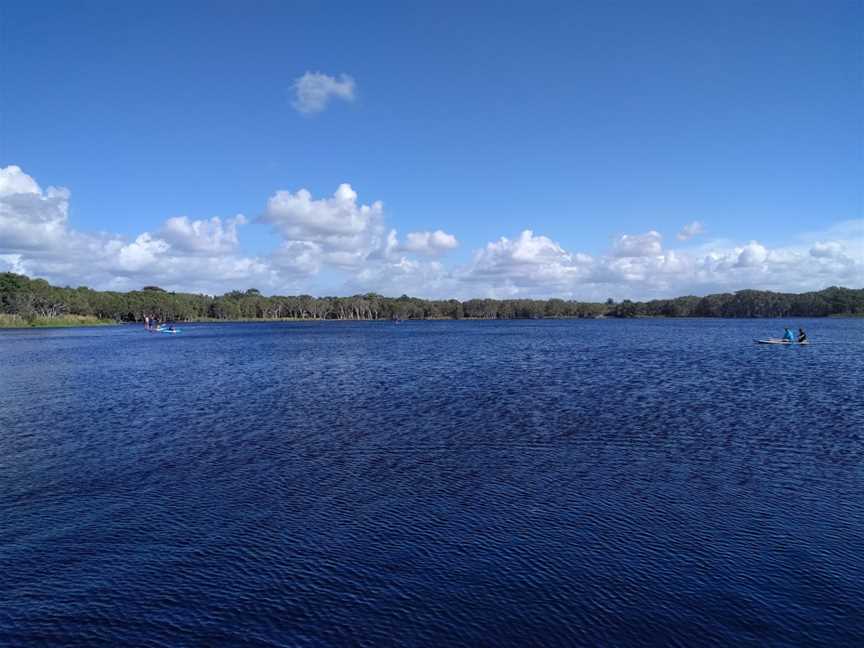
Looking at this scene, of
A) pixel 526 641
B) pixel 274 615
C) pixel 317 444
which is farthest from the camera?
pixel 317 444

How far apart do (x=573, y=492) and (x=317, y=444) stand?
40.5ft

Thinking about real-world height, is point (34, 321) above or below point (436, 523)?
→ above

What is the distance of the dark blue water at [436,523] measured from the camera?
1149 cm

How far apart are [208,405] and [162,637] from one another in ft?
88.4

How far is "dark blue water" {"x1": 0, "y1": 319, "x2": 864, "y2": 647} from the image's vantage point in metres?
11.5

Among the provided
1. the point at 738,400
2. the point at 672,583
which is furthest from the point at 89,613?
the point at 738,400

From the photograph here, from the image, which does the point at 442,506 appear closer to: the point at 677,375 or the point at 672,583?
the point at 672,583

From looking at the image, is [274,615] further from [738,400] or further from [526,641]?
[738,400]

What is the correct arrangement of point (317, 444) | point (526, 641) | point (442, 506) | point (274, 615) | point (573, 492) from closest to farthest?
point (526, 641)
point (274, 615)
point (442, 506)
point (573, 492)
point (317, 444)

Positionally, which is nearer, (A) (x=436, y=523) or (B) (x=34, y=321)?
(A) (x=436, y=523)

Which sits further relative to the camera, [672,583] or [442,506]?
[442,506]

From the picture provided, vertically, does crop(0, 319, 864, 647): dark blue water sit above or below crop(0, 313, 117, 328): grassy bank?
below

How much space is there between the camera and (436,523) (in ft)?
53.2

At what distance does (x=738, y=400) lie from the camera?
3556cm
